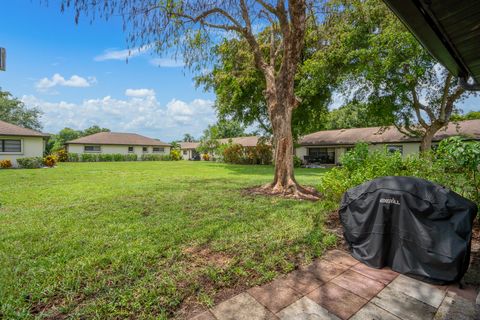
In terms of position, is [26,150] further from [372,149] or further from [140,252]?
[372,149]

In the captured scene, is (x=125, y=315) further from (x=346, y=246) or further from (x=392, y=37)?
(x=392, y=37)

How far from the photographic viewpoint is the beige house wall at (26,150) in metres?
17.4

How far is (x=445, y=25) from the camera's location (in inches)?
78.9

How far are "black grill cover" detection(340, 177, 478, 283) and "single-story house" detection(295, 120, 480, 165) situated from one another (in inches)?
695

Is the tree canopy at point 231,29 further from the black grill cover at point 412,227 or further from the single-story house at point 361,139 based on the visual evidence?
the single-story house at point 361,139

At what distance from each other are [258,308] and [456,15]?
285 centimetres

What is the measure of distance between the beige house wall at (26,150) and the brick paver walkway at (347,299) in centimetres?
2194

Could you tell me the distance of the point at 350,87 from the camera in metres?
16.8

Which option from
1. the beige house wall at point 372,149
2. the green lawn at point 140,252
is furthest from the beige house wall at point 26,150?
the beige house wall at point 372,149

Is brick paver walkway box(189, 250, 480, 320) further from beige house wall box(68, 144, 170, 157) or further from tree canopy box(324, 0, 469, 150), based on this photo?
beige house wall box(68, 144, 170, 157)

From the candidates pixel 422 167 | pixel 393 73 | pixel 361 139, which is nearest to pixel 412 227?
pixel 422 167

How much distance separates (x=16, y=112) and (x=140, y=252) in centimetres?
4541

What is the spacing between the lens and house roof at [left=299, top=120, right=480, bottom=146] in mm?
18734

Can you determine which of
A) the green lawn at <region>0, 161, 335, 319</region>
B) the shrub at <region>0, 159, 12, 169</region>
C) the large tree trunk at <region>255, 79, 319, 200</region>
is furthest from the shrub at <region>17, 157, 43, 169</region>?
the large tree trunk at <region>255, 79, 319, 200</region>
